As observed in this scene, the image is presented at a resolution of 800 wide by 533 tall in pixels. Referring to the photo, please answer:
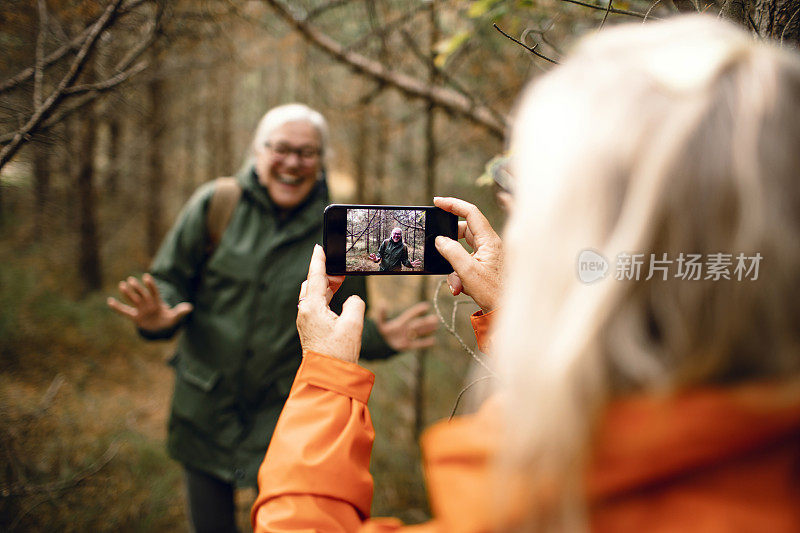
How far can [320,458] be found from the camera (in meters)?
0.96

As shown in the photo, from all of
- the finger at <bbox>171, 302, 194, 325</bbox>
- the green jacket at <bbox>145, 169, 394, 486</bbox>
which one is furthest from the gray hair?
the finger at <bbox>171, 302, 194, 325</bbox>

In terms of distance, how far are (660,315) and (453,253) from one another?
0.68 m

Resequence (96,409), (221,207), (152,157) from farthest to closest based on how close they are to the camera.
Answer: (152,157) → (96,409) → (221,207)

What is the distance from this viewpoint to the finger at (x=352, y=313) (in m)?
1.13

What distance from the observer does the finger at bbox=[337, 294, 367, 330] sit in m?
1.13

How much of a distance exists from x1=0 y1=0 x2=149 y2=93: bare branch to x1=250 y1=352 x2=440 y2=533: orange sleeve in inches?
50.5

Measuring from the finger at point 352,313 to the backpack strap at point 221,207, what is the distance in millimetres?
1113

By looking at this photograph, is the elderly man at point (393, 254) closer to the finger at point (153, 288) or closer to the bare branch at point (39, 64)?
the bare branch at point (39, 64)

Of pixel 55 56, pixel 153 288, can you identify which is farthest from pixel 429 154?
pixel 55 56

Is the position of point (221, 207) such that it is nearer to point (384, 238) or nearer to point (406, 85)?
point (384, 238)

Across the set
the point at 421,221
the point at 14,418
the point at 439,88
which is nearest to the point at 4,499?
the point at 14,418

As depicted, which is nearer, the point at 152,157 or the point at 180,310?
the point at 180,310

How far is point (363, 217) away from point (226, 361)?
114 centimetres

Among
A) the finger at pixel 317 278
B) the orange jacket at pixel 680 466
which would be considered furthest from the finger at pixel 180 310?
the orange jacket at pixel 680 466
